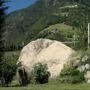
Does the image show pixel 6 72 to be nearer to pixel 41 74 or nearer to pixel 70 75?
pixel 41 74

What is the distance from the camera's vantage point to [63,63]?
3719 cm

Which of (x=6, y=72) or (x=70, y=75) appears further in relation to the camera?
(x=6, y=72)

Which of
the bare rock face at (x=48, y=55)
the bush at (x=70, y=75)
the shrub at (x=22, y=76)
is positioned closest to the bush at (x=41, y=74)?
the bare rock face at (x=48, y=55)

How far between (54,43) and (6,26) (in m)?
6.84

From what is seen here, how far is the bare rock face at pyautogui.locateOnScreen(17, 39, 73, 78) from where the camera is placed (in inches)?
1481

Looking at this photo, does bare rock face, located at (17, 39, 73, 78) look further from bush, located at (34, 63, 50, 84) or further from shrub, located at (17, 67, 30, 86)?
bush, located at (34, 63, 50, 84)

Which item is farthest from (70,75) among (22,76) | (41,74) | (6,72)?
(22,76)

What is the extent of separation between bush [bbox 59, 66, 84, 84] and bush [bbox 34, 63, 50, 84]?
1.49 metres

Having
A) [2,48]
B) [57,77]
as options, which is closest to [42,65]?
[57,77]

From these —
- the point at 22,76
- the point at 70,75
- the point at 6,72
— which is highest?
the point at 6,72

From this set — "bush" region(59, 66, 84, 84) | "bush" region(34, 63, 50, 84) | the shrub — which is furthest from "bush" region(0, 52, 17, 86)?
"bush" region(59, 66, 84, 84)

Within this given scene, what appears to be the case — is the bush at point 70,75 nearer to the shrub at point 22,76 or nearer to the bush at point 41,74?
the bush at point 41,74

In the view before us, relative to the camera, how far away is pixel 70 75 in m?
35.6

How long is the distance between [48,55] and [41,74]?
3.25 m
